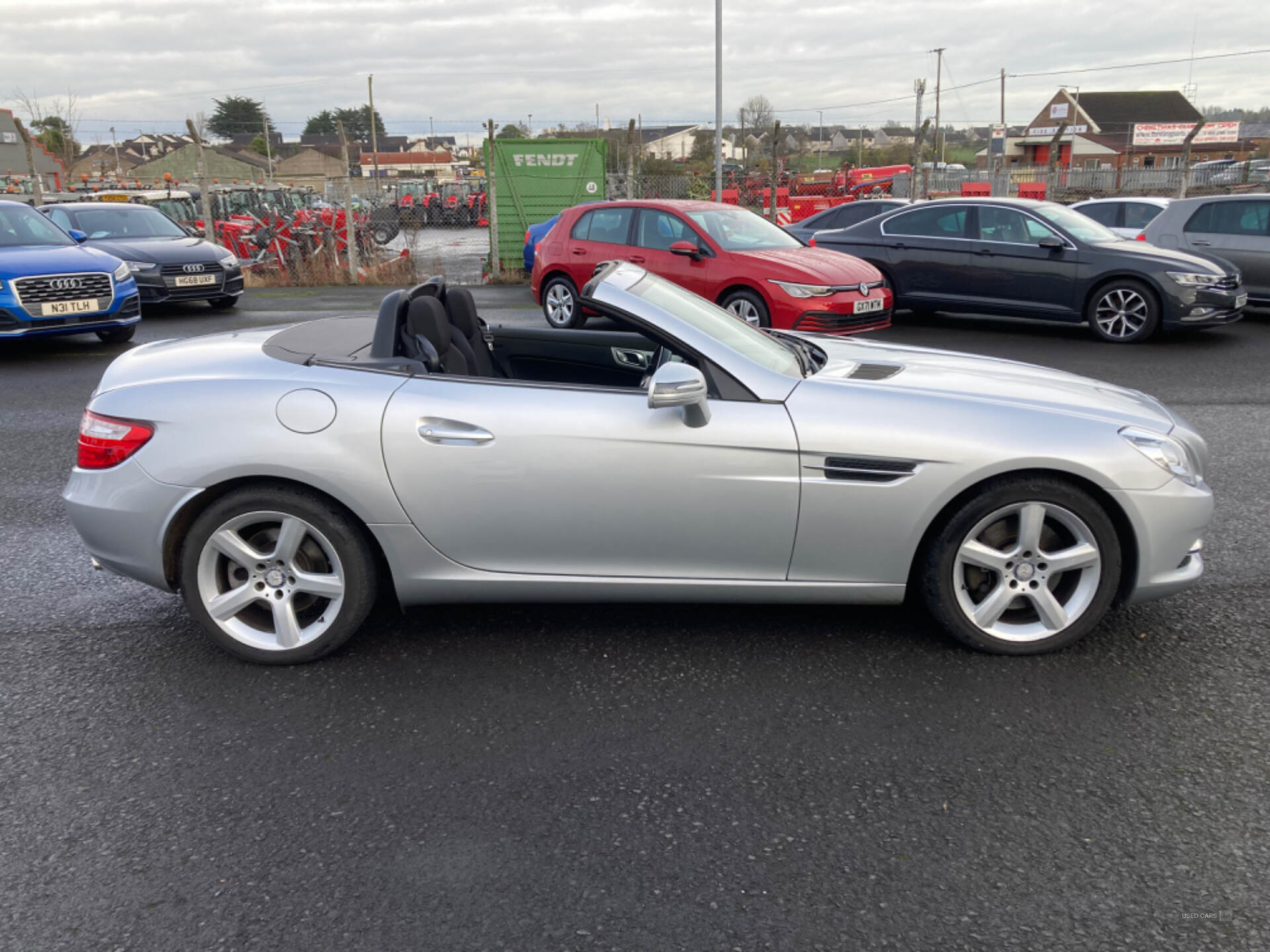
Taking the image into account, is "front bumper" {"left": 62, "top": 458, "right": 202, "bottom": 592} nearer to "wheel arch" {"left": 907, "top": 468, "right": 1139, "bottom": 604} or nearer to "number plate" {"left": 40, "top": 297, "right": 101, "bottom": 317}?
"wheel arch" {"left": 907, "top": 468, "right": 1139, "bottom": 604}

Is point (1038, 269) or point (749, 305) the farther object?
point (1038, 269)

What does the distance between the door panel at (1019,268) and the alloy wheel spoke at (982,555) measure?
8.28 m

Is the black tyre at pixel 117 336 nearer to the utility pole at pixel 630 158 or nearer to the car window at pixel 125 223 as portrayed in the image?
the car window at pixel 125 223

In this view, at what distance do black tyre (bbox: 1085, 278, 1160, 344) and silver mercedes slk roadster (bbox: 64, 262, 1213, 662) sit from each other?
754 centimetres

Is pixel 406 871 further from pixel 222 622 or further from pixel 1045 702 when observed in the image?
pixel 1045 702

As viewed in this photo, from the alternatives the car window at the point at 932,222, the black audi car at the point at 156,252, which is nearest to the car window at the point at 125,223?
the black audi car at the point at 156,252

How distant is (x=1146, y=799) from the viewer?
273 centimetres

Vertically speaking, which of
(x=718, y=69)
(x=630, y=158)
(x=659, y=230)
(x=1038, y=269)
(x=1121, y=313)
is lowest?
(x=1121, y=313)

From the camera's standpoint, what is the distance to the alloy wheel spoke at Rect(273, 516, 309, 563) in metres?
3.49

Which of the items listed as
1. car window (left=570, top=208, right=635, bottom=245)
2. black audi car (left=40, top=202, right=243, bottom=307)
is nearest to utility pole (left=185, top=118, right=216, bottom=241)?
black audi car (left=40, top=202, right=243, bottom=307)

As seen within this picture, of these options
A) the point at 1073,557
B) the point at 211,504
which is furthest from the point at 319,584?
the point at 1073,557

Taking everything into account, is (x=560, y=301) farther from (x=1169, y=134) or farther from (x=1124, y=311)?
(x=1169, y=134)

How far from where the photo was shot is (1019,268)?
11.0 m

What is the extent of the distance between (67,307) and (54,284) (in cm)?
25
